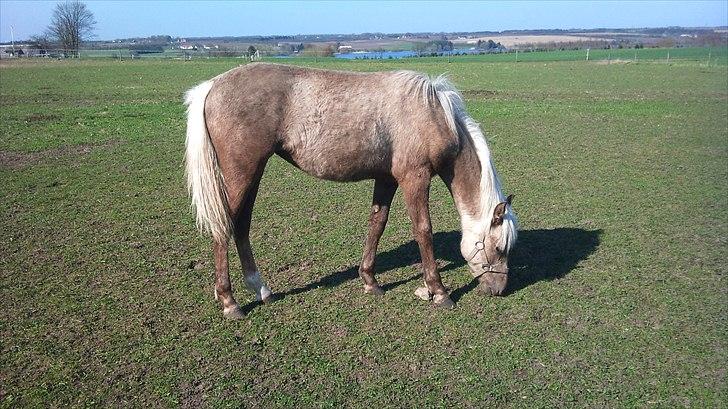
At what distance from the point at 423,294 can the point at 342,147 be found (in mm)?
1734

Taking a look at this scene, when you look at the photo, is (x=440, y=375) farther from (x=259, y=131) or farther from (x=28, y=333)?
(x=28, y=333)

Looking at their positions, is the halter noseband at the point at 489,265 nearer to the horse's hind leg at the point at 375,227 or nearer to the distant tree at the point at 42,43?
the horse's hind leg at the point at 375,227

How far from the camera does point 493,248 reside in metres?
5.70

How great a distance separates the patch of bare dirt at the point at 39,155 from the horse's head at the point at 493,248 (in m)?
9.72

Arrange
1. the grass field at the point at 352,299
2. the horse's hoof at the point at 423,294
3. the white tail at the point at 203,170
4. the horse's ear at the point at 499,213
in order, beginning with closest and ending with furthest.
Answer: the grass field at the point at 352,299 < the white tail at the point at 203,170 < the horse's ear at the point at 499,213 < the horse's hoof at the point at 423,294

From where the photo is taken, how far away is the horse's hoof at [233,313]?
5.38 m

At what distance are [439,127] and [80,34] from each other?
9023cm

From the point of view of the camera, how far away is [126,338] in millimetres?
4965

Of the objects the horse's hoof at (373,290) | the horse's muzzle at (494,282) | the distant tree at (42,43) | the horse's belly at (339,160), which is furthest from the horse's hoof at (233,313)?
the distant tree at (42,43)

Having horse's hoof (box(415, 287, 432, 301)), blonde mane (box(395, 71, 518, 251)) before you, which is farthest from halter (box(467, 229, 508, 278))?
horse's hoof (box(415, 287, 432, 301))

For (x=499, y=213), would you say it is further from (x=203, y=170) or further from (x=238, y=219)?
(x=203, y=170)

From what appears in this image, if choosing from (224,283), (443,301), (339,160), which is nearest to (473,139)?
(339,160)

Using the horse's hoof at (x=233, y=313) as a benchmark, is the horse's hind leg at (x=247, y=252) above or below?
above

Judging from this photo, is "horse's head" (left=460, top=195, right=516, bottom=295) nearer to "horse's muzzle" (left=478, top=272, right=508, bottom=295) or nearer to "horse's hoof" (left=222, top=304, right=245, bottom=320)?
"horse's muzzle" (left=478, top=272, right=508, bottom=295)
